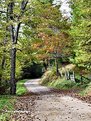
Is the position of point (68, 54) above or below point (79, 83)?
above

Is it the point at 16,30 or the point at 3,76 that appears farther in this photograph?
the point at 3,76

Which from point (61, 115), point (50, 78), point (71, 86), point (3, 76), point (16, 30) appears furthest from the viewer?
point (50, 78)

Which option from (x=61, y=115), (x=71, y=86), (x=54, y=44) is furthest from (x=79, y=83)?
(x=61, y=115)

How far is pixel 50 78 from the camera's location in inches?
1960

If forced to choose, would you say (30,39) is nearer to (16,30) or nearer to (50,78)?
(16,30)

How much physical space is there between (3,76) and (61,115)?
16.7 m

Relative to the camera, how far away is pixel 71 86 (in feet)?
123

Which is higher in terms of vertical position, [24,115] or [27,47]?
[27,47]

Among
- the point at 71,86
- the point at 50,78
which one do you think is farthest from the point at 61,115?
the point at 50,78

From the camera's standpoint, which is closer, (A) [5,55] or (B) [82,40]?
(B) [82,40]

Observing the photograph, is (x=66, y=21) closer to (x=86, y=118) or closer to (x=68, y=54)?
(x=68, y=54)

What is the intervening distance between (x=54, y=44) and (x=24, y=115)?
2753cm

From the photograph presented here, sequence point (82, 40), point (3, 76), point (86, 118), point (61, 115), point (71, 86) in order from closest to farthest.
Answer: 1. point (86, 118)
2. point (61, 115)
3. point (82, 40)
4. point (3, 76)
5. point (71, 86)

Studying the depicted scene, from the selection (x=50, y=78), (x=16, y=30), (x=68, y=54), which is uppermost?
(x=16, y=30)
